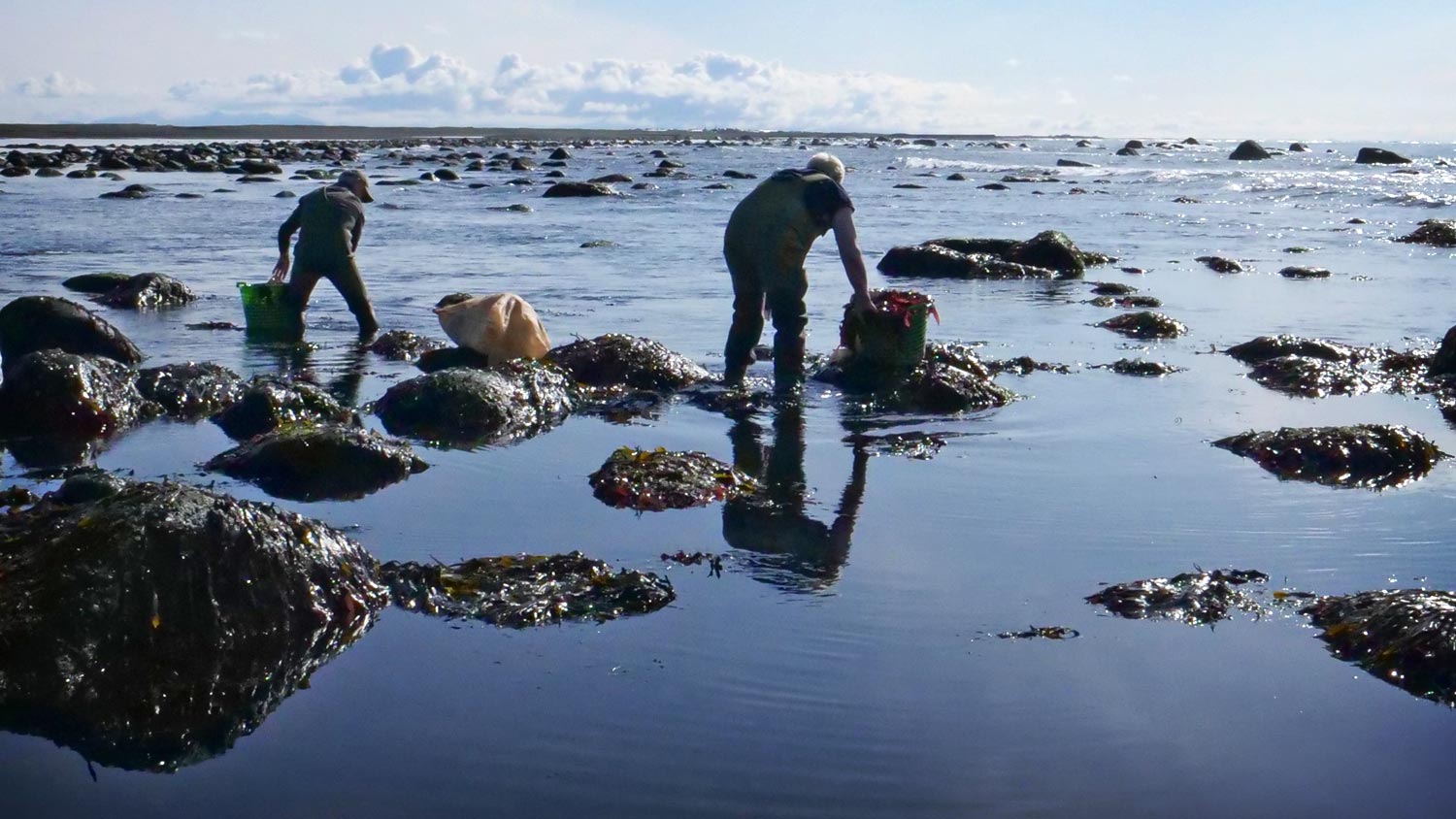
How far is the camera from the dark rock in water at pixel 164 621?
15.6 feet

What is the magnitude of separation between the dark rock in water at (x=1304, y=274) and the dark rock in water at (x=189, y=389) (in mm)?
15199

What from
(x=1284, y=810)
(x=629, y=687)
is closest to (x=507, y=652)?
(x=629, y=687)

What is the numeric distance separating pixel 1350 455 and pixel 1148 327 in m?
5.94

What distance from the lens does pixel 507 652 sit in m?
5.44

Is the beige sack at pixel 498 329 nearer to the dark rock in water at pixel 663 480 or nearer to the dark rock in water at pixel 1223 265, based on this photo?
the dark rock in water at pixel 663 480

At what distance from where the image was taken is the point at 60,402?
930cm

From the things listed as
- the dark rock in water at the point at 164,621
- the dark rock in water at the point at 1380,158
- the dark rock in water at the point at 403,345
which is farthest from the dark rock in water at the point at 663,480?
the dark rock in water at the point at 1380,158

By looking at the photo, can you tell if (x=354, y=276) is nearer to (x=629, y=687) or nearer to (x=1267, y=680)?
(x=629, y=687)

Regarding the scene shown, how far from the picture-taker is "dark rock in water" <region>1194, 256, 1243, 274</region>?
21.1 meters

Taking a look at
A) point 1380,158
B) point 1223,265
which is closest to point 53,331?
point 1223,265

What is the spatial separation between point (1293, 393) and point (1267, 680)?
6496 millimetres

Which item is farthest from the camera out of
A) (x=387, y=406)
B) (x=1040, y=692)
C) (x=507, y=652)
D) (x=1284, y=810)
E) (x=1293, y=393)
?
(x=1293, y=393)

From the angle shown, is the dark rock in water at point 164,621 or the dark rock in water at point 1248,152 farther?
the dark rock in water at point 1248,152

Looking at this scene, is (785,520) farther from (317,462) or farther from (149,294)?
(149,294)
